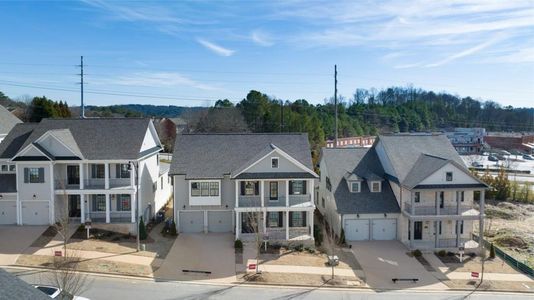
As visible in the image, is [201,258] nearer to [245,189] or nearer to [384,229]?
[245,189]

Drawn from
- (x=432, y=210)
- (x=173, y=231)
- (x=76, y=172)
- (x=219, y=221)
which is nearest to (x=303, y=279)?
(x=219, y=221)

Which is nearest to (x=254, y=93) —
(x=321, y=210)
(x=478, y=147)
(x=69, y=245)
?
(x=321, y=210)

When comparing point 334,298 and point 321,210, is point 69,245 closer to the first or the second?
point 334,298

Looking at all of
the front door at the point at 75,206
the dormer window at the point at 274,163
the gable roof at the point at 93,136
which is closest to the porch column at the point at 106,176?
the gable roof at the point at 93,136

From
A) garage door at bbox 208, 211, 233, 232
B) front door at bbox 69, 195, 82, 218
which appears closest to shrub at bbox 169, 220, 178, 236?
garage door at bbox 208, 211, 233, 232

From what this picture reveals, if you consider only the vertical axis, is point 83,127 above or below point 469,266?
above

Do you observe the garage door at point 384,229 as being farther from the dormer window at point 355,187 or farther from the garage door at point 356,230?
the dormer window at point 355,187
